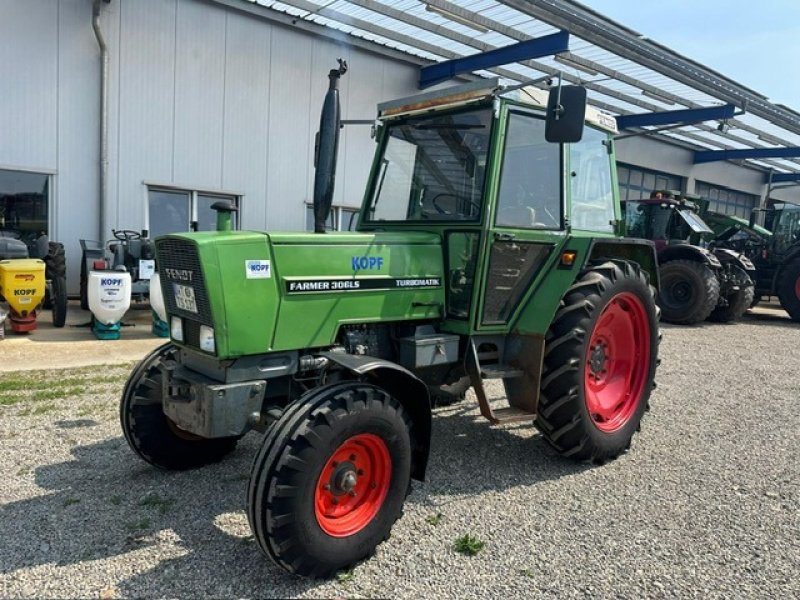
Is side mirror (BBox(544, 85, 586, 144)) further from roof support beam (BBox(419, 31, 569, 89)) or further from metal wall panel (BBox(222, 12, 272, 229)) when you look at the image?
metal wall panel (BBox(222, 12, 272, 229))

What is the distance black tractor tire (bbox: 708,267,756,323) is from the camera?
1170cm

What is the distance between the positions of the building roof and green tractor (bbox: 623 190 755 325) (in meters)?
2.44

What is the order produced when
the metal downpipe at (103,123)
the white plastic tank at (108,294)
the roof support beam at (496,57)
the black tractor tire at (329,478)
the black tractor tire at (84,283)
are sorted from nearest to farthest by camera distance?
1. the black tractor tire at (329,478)
2. the white plastic tank at (108,294)
3. the black tractor tire at (84,283)
4. the metal downpipe at (103,123)
5. the roof support beam at (496,57)

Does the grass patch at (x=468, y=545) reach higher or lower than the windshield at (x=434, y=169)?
lower

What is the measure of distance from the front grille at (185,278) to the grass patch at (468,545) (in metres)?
1.56

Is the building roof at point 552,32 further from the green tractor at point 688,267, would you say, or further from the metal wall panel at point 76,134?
the metal wall panel at point 76,134

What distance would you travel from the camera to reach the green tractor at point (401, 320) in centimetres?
282

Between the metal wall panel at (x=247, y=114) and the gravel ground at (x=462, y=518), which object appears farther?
the metal wall panel at (x=247, y=114)

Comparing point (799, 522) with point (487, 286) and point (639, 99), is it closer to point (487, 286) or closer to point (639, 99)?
point (487, 286)

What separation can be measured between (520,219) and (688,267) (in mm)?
8536

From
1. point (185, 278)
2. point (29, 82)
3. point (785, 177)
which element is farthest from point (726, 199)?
point (185, 278)

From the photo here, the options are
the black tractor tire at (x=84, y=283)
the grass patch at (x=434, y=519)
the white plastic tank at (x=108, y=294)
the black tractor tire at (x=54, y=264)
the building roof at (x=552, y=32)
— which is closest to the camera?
the grass patch at (x=434, y=519)

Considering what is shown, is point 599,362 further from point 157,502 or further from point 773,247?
point 773,247

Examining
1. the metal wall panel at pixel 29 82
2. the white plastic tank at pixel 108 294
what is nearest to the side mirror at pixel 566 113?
the white plastic tank at pixel 108 294
